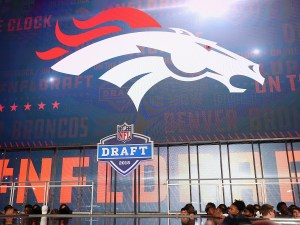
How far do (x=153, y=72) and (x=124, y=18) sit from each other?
277 centimetres

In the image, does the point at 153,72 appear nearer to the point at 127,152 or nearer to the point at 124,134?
the point at 124,134

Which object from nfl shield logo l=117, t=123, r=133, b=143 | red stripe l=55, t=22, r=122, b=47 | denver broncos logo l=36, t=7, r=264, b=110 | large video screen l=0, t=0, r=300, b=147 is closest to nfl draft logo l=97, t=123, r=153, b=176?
nfl shield logo l=117, t=123, r=133, b=143

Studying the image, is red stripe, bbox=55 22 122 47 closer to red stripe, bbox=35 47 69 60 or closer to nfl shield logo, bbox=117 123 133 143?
red stripe, bbox=35 47 69 60

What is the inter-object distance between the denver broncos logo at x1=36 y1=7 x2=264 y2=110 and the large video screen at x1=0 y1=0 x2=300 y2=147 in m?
0.04

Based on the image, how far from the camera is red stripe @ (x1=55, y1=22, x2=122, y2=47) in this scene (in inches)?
500

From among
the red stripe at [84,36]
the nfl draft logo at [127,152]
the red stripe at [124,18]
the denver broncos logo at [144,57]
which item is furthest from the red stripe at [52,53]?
the nfl draft logo at [127,152]

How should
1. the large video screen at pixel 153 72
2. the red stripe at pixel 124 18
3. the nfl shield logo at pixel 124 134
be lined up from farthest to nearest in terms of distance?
the red stripe at pixel 124 18, the large video screen at pixel 153 72, the nfl shield logo at pixel 124 134

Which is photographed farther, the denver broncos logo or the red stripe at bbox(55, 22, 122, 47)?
the red stripe at bbox(55, 22, 122, 47)

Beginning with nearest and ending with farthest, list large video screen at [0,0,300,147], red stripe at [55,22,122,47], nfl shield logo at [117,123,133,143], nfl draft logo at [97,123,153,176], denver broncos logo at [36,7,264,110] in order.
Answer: nfl draft logo at [97,123,153,176] → nfl shield logo at [117,123,133,143] → large video screen at [0,0,300,147] → denver broncos logo at [36,7,264,110] → red stripe at [55,22,122,47]

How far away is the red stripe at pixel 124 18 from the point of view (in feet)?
40.8

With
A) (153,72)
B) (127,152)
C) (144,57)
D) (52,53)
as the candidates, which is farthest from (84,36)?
(127,152)

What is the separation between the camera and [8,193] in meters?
11.0

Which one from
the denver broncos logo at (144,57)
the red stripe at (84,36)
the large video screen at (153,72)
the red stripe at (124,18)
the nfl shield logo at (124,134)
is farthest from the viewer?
the red stripe at (84,36)

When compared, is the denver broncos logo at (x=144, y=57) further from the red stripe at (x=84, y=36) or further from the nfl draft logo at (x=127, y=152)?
the nfl draft logo at (x=127, y=152)
